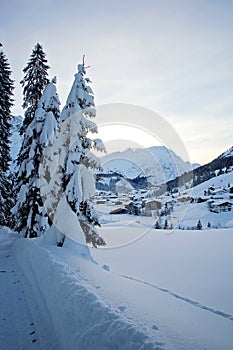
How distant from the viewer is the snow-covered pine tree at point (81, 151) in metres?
10.9

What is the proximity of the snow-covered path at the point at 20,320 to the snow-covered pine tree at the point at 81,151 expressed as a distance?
3851 millimetres

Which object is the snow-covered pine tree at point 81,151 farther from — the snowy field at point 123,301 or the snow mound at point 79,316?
the snow mound at point 79,316

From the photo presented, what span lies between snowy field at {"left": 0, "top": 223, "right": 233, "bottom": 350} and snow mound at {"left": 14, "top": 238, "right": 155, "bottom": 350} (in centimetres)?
1

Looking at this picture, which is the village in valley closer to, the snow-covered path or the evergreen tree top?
the evergreen tree top

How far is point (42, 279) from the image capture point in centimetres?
690

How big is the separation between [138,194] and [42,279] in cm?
10598

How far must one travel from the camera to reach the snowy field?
368cm

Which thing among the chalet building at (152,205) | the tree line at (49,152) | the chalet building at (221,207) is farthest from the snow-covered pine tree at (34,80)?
the chalet building at (221,207)

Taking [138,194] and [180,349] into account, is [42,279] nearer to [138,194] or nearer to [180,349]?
[180,349]

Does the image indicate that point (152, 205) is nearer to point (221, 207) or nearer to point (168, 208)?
point (168, 208)

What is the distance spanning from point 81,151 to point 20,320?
7.26 metres

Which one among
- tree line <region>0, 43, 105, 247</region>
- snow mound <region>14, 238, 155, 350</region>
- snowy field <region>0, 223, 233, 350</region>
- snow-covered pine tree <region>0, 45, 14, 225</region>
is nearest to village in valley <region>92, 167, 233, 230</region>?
snow-covered pine tree <region>0, 45, 14, 225</region>

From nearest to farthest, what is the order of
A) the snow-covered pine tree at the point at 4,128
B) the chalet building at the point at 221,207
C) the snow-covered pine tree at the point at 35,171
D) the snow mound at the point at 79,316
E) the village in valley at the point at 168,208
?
the snow mound at the point at 79,316, the snow-covered pine tree at the point at 35,171, the snow-covered pine tree at the point at 4,128, the village in valley at the point at 168,208, the chalet building at the point at 221,207

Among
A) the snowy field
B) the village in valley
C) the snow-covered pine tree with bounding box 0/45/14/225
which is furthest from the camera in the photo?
the village in valley
